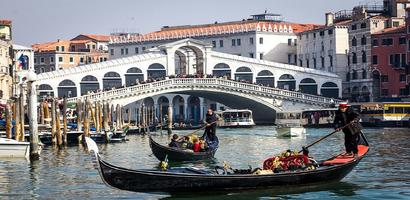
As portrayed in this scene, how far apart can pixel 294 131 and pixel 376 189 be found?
1956cm

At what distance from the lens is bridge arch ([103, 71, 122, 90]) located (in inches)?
2005

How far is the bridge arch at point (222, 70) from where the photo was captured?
52.7 meters

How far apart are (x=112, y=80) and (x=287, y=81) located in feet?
31.9

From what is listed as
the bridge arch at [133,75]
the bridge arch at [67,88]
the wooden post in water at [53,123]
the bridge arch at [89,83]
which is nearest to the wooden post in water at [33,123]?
the wooden post in water at [53,123]

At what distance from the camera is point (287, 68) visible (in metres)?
52.6

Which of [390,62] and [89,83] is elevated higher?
[390,62]

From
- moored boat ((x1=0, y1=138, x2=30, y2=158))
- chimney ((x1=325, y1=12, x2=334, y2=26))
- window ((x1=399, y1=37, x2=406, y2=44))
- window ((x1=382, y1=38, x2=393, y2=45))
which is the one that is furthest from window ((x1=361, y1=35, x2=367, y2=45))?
moored boat ((x1=0, y1=138, x2=30, y2=158))

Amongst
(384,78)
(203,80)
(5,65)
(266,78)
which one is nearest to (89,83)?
(203,80)

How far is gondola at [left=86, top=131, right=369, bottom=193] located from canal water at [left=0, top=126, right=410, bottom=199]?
0.13m

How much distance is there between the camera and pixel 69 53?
68.4m

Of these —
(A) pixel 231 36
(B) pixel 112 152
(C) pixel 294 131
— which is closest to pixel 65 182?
(B) pixel 112 152

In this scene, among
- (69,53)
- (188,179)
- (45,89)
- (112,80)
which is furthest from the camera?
(69,53)

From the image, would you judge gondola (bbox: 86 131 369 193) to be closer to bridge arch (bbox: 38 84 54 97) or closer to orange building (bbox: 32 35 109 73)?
bridge arch (bbox: 38 84 54 97)

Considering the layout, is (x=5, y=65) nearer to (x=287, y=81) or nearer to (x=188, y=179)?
(x=287, y=81)
